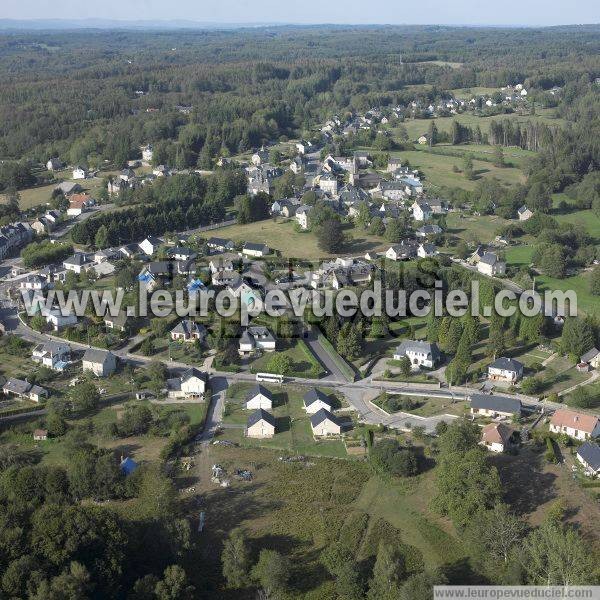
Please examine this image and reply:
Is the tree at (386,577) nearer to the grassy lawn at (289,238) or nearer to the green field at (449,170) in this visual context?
the grassy lawn at (289,238)

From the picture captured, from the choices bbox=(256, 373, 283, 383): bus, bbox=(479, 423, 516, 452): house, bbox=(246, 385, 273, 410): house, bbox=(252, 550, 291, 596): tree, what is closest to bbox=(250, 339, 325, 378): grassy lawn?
bbox=(256, 373, 283, 383): bus

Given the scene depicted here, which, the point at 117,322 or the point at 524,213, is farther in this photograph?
the point at 524,213

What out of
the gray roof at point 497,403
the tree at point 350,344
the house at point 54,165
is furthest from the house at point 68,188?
the gray roof at point 497,403

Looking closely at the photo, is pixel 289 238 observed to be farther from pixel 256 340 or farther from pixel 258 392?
pixel 258 392

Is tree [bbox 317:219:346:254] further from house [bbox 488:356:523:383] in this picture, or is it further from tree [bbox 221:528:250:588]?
tree [bbox 221:528:250:588]

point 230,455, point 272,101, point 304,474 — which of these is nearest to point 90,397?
point 230,455

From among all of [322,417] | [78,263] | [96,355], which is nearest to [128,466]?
[322,417]

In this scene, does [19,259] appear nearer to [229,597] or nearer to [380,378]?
[380,378]
